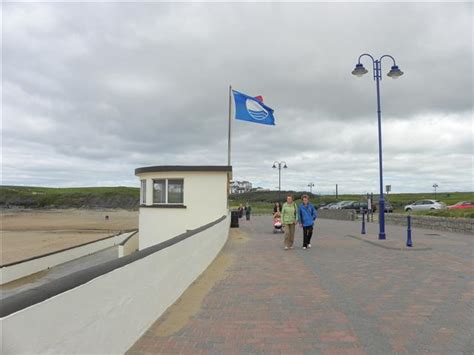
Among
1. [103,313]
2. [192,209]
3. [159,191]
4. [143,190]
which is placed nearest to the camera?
[103,313]

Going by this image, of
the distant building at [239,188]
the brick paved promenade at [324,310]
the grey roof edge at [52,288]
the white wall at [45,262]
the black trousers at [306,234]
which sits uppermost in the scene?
the distant building at [239,188]

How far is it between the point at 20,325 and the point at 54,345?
18.8 inches

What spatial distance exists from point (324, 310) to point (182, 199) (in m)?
12.5

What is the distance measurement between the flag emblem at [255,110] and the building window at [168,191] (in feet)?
21.1

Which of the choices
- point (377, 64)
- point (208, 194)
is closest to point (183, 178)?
point (208, 194)

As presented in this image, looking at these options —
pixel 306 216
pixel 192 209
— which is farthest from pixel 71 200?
pixel 306 216

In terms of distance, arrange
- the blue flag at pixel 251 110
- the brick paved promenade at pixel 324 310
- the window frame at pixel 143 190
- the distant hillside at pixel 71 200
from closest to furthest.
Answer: the brick paved promenade at pixel 324 310 < the window frame at pixel 143 190 < the blue flag at pixel 251 110 < the distant hillside at pixel 71 200

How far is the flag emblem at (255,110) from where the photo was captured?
22.4 metres

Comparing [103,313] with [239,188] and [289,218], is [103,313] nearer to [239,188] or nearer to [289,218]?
[289,218]

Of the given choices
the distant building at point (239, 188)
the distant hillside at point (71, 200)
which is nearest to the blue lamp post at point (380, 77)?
the distant building at point (239, 188)

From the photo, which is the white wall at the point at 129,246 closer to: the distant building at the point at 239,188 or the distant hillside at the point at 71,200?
the distant building at the point at 239,188

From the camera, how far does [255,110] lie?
2259cm

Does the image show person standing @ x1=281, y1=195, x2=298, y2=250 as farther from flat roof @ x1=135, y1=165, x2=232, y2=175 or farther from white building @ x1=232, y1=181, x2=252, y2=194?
white building @ x1=232, y1=181, x2=252, y2=194

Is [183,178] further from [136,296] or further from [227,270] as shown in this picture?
[136,296]
